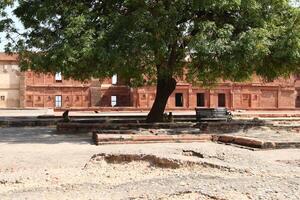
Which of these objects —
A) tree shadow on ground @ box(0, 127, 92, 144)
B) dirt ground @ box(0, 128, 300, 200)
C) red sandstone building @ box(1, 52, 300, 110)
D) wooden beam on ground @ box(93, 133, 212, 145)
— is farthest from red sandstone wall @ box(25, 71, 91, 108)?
dirt ground @ box(0, 128, 300, 200)

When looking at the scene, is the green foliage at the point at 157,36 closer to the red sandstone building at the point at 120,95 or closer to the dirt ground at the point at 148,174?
the dirt ground at the point at 148,174

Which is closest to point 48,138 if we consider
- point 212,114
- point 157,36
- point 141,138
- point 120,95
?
point 141,138

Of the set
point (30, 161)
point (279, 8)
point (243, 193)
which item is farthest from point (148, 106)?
point (243, 193)

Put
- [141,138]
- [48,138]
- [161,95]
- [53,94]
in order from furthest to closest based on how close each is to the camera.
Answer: [53,94] < [161,95] < [48,138] < [141,138]

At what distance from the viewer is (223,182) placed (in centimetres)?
760

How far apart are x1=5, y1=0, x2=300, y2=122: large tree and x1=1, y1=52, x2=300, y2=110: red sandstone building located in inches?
1041

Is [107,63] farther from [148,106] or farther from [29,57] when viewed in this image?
[148,106]

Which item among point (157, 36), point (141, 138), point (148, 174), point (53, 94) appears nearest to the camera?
point (148, 174)

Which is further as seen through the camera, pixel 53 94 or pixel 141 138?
pixel 53 94

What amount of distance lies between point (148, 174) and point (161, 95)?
355 inches

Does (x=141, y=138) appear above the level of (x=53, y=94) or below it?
below

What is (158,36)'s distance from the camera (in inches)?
555

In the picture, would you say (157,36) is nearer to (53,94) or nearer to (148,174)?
(148,174)

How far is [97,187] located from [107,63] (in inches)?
272
